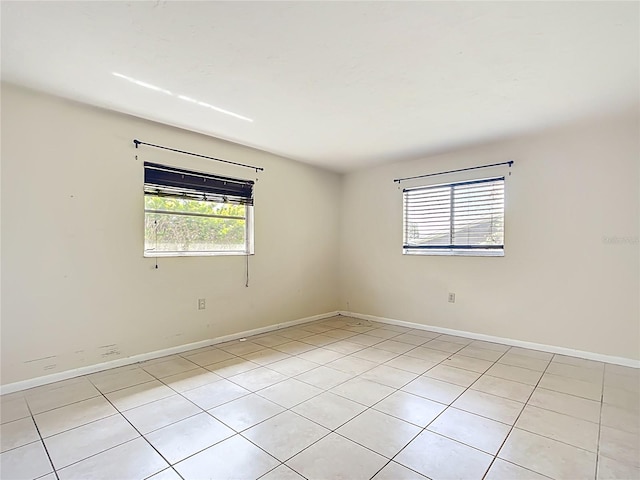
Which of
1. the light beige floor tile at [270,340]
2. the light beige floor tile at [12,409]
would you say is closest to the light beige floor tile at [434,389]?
the light beige floor tile at [270,340]

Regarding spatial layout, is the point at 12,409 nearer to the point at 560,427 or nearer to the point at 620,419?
the point at 560,427

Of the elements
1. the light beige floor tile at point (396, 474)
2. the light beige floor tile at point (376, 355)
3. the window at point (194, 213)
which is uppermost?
the window at point (194, 213)

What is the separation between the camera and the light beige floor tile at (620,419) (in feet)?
6.55

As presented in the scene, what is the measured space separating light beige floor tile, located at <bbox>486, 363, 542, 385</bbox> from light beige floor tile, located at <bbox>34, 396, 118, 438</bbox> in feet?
9.76

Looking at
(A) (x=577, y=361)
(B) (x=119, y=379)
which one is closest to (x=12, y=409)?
(B) (x=119, y=379)

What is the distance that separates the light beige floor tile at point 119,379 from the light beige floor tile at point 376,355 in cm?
191

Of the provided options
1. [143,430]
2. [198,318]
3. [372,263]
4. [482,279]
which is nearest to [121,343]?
[198,318]

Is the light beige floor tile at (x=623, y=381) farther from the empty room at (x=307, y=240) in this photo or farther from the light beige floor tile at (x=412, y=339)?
the light beige floor tile at (x=412, y=339)

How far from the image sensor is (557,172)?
3.46 metres

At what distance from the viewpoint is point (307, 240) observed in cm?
486

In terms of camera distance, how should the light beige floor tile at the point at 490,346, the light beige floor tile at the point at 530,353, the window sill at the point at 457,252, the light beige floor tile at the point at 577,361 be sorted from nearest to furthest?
the light beige floor tile at the point at 577,361 → the light beige floor tile at the point at 530,353 → the light beige floor tile at the point at 490,346 → the window sill at the point at 457,252

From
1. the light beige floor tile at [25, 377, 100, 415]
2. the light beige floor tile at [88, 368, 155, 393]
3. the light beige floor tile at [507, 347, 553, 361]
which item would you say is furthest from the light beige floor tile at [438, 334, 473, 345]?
the light beige floor tile at [25, 377, 100, 415]

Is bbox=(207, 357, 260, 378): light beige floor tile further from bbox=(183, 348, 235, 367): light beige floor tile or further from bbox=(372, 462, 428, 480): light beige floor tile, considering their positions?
bbox=(372, 462, 428, 480): light beige floor tile

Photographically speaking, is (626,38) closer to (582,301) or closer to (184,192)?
(582,301)
